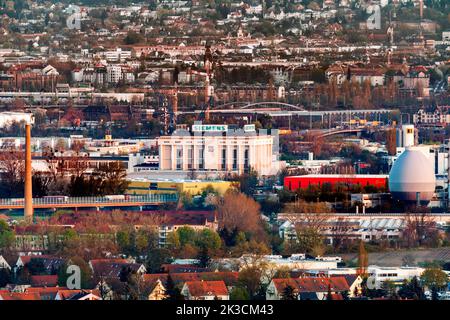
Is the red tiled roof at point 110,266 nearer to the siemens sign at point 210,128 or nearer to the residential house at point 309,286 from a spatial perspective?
the residential house at point 309,286

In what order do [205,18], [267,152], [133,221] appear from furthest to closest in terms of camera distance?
[205,18]
[267,152]
[133,221]

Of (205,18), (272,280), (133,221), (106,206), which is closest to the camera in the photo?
(272,280)

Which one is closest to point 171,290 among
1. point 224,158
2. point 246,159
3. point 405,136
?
point 246,159

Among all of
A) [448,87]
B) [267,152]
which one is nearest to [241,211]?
[267,152]

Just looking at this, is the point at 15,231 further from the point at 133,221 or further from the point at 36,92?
the point at 36,92

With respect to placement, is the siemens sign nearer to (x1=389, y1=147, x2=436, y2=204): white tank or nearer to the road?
(x1=389, y1=147, x2=436, y2=204): white tank

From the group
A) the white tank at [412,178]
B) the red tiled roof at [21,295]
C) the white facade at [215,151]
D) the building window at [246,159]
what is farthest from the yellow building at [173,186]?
the red tiled roof at [21,295]

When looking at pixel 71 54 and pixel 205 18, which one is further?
pixel 205 18
